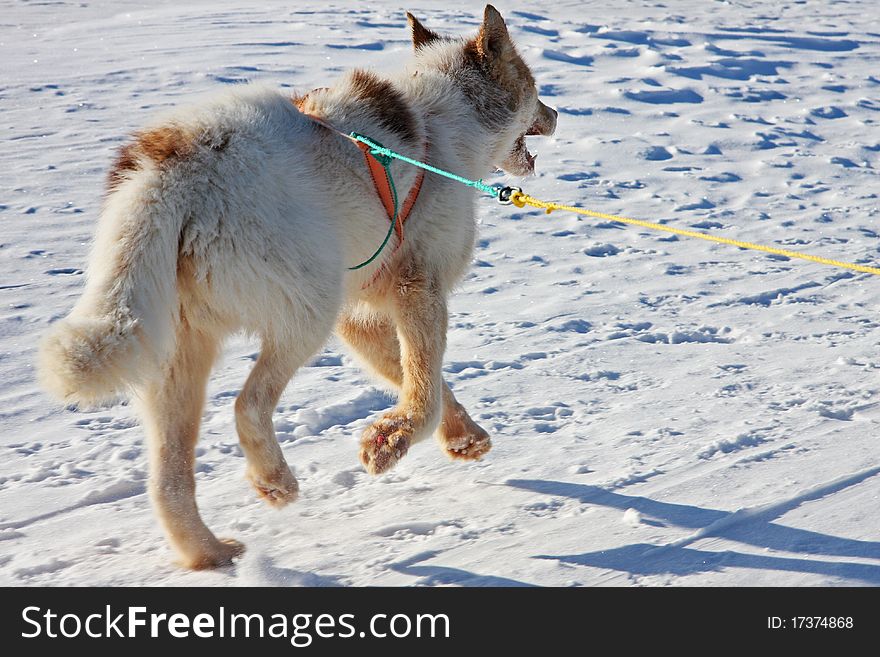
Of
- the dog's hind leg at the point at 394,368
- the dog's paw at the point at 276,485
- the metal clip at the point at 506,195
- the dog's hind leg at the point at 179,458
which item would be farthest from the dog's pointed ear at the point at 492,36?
the dog's paw at the point at 276,485

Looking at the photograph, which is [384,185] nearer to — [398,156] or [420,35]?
[398,156]

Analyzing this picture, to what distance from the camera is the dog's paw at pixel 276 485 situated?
3.22 metres

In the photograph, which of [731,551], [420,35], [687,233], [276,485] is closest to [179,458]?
[276,485]

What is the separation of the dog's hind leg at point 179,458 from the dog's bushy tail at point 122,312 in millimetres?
324

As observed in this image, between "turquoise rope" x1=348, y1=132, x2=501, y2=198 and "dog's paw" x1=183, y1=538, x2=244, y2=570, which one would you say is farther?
"turquoise rope" x1=348, y1=132, x2=501, y2=198

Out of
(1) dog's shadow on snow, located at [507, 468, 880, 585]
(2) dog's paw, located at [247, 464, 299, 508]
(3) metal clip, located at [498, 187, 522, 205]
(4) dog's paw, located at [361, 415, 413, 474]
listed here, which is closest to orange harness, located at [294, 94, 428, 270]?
(3) metal clip, located at [498, 187, 522, 205]

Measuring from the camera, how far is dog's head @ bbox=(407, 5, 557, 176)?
175 inches

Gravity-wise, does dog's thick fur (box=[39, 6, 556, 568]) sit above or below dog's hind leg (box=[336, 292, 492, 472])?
above

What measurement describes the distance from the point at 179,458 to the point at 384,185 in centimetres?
118

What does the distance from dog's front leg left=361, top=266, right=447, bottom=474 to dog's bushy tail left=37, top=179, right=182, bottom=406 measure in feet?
3.55

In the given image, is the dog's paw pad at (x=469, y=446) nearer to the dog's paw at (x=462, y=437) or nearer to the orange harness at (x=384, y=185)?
the dog's paw at (x=462, y=437)

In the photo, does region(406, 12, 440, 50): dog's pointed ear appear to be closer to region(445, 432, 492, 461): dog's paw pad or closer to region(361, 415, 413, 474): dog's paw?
region(445, 432, 492, 461): dog's paw pad

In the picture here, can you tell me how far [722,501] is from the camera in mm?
3633
